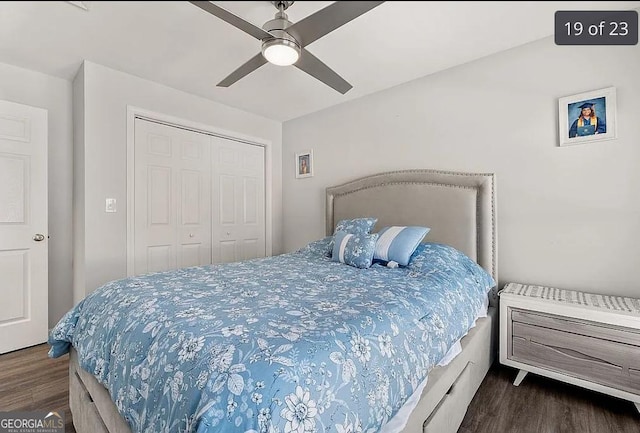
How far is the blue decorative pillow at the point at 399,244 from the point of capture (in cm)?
203

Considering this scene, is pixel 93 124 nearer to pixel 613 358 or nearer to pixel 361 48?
pixel 361 48

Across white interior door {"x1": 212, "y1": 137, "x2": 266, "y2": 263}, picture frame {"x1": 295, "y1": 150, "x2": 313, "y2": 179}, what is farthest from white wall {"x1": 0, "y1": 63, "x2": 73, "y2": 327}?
picture frame {"x1": 295, "y1": 150, "x2": 313, "y2": 179}

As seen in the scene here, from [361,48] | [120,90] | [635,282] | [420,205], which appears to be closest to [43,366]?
[120,90]

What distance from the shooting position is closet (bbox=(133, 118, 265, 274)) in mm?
2715

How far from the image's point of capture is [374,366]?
959mm

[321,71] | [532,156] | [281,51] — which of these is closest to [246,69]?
[321,71]

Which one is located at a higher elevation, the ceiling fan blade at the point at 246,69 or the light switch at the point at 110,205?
the ceiling fan blade at the point at 246,69

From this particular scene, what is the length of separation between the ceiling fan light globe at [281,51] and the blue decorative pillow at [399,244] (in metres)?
1.40

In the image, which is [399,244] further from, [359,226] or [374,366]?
[374,366]

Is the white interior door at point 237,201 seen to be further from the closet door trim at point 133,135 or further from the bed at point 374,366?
the bed at point 374,366

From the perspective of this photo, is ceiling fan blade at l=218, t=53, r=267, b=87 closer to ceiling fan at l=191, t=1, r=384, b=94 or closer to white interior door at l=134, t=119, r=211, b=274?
ceiling fan at l=191, t=1, r=384, b=94

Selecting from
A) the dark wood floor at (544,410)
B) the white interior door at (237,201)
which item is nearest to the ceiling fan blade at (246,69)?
the white interior door at (237,201)

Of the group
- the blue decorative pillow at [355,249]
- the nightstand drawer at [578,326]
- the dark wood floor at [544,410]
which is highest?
the blue decorative pillow at [355,249]

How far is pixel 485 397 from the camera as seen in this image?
1765 millimetres
